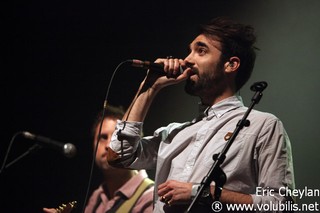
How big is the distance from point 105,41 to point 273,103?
1.42 m

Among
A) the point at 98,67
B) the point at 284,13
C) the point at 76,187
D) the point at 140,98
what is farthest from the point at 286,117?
the point at 76,187

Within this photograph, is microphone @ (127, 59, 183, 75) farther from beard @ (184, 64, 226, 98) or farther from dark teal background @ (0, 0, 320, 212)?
dark teal background @ (0, 0, 320, 212)

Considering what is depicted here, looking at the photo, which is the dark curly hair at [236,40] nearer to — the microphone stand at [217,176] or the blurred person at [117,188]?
the microphone stand at [217,176]

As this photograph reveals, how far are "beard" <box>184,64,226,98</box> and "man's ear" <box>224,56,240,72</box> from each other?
0.04 m

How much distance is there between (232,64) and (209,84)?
7.8 inches

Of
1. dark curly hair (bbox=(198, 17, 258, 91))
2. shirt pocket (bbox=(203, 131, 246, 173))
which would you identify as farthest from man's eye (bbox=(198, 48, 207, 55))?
shirt pocket (bbox=(203, 131, 246, 173))

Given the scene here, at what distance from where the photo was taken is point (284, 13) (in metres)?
2.77

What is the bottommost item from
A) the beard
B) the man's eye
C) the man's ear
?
the beard

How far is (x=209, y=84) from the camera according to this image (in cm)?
221

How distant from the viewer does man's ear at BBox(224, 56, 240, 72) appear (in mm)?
2291

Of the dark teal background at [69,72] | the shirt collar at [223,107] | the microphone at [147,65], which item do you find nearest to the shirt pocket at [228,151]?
the shirt collar at [223,107]

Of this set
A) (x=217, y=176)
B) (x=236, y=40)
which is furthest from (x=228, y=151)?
(x=236, y=40)

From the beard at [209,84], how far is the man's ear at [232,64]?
0.13ft

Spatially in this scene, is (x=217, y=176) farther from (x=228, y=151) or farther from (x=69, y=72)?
(x=69, y=72)
